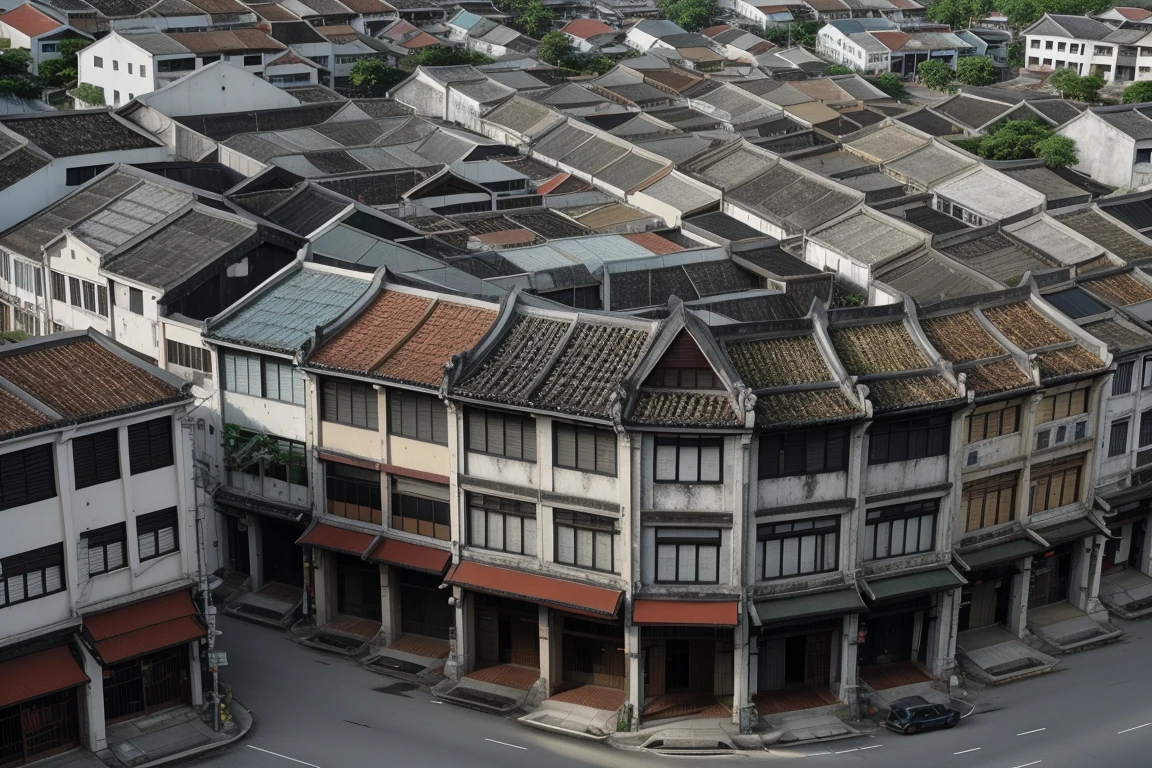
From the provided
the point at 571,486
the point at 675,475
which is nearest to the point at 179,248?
the point at 571,486

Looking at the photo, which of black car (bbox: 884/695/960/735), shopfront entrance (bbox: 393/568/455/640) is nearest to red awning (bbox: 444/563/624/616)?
shopfront entrance (bbox: 393/568/455/640)

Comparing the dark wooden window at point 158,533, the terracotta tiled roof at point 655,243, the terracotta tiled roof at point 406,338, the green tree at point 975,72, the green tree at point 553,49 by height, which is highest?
the terracotta tiled roof at point 406,338

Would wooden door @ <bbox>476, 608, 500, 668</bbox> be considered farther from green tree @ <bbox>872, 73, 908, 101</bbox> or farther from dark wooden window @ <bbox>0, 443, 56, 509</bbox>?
green tree @ <bbox>872, 73, 908, 101</bbox>

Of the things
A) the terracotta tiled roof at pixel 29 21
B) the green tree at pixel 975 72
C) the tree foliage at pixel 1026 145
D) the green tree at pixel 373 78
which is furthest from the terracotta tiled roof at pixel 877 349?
the green tree at pixel 975 72

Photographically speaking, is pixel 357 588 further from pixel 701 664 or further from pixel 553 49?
pixel 553 49

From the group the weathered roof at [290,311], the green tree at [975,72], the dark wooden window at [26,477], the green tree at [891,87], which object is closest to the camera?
the dark wooden window at [26,477]

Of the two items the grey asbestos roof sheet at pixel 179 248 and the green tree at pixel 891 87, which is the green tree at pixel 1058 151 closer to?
the green tree at pixel 891 87
